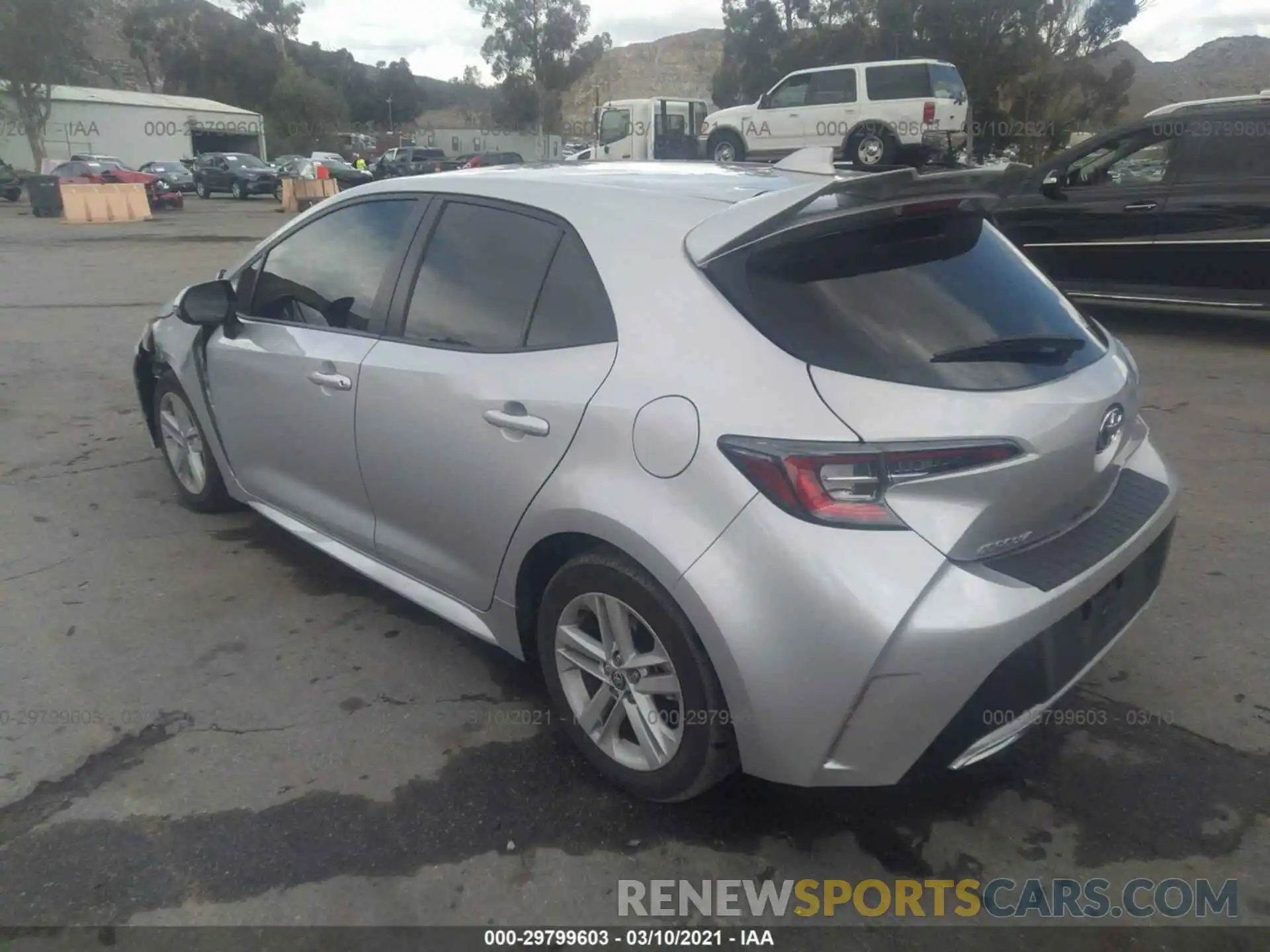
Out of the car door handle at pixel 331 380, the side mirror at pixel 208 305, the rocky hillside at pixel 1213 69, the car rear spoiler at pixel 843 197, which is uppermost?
the rocky hillside at pixel 1213 69

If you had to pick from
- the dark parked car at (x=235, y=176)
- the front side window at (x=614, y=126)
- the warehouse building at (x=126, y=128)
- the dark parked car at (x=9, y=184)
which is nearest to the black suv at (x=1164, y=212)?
the front side window at (x=614, y=126)

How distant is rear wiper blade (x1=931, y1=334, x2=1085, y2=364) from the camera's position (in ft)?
7.78

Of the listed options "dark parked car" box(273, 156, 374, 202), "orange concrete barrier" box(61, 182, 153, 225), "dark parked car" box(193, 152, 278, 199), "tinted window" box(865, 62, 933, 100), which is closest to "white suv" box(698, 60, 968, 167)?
"tinted window" box(865, 62, 933, 100)

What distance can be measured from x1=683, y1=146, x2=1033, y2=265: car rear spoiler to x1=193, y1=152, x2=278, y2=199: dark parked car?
3649 cm

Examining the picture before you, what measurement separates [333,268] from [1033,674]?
2747 millimetres

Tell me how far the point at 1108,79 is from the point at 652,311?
4095cm

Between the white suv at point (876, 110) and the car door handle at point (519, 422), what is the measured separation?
1743 centimetres

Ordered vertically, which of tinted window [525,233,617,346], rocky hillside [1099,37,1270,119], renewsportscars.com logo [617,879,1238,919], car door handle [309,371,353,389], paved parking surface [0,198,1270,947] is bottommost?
renewsportscars.com logo [617,879,1238,919]

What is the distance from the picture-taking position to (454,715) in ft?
10.3

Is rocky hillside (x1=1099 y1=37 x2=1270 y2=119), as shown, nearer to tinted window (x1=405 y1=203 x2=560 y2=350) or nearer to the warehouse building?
the warehouse building

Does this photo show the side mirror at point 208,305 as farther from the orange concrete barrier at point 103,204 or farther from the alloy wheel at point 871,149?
the orange concrete barrier at point 103,204

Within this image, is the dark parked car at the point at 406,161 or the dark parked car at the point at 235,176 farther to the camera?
the dark parked car at the point at 406,161

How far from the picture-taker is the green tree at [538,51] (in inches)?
2640

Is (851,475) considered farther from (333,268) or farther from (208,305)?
(208,305)
